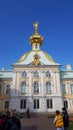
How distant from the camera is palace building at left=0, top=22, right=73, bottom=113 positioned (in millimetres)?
37156

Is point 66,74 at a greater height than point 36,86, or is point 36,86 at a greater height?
point 66,74

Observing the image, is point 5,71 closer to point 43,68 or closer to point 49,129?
point 43,68

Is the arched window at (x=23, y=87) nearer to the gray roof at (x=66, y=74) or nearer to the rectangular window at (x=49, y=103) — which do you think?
the rectangular window at (x=49, y=103)

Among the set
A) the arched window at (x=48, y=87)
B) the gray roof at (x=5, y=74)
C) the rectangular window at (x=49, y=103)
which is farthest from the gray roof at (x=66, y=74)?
the gray roof at (x=5, y=74)

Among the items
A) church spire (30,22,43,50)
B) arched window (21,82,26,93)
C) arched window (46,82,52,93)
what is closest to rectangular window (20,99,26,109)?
arched window (21,82,26,93)

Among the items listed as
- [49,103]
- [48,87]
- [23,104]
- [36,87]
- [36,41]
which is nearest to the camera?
[23,104]

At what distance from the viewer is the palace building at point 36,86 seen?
37156mm

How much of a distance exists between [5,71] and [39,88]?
10.3 m

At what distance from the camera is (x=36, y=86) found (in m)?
38.7

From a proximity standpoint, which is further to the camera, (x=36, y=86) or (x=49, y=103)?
(x=36, y=86)

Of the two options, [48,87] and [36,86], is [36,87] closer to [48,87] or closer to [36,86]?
[36,86]

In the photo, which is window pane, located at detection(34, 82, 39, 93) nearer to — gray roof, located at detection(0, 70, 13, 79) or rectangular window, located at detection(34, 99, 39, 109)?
rectangular window, located at detection(34, 99, 39, 109)

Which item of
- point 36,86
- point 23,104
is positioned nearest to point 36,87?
point 36,86

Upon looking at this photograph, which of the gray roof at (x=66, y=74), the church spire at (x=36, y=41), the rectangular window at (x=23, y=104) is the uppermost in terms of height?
the church spire at (x=36, y=41)
